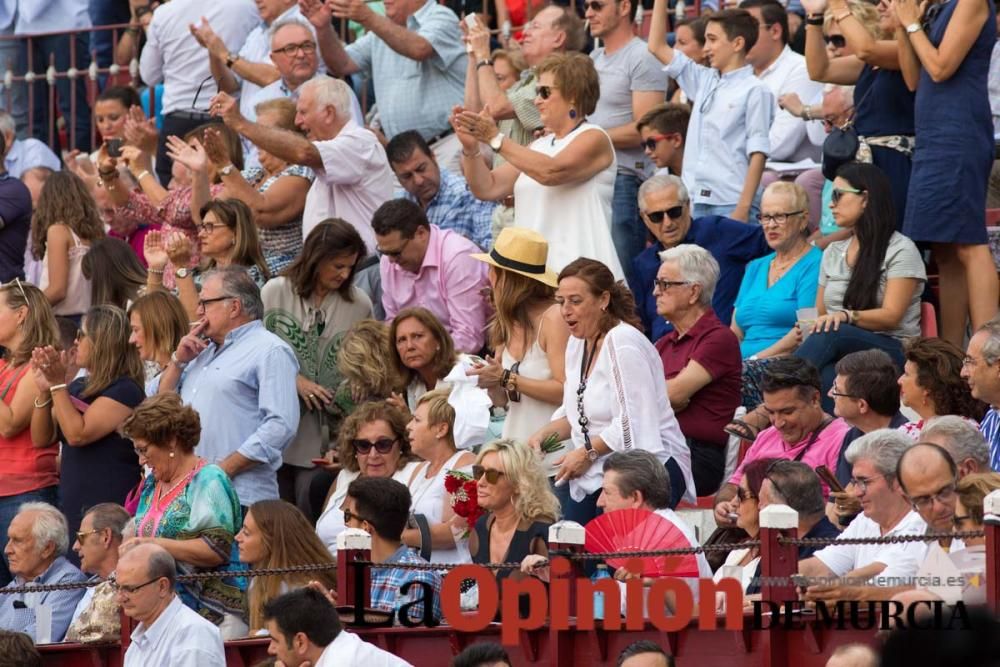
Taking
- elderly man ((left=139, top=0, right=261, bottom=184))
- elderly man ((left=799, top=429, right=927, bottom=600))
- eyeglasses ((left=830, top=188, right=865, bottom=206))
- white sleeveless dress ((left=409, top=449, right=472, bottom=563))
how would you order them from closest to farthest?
1. elderly man ((left=799, top=429, right=927, bottom=600))
2. white sleeveless dress ((left=409, top=449, right=472, bottom=563))
3. eyeglasses ((left=830, top=188, right=865, bottom=206))
4. elderly man ((left=139, top=0, right=261, bottom=184))

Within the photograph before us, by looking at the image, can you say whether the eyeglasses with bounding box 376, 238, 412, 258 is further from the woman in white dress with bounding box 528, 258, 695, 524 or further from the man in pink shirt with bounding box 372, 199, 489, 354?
the woman in white dress with bounding box 528, 258, 695, 524

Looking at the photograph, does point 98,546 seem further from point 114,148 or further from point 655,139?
point 114,148

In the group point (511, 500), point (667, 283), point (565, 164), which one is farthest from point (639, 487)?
point (565, 164)

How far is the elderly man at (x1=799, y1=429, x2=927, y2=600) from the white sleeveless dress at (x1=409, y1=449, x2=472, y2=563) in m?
1.90

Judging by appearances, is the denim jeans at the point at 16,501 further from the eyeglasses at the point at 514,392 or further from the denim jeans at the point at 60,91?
the denim jeans at the point at 60,91

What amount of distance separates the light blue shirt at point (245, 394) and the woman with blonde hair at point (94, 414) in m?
0.36

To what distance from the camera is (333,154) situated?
10.7m

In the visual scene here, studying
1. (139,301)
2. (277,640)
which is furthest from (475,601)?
(139,301)

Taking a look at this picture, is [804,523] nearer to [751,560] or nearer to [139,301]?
[751,560]

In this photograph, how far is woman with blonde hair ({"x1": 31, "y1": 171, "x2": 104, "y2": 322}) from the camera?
11.3 metres

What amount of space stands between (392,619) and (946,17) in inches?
174

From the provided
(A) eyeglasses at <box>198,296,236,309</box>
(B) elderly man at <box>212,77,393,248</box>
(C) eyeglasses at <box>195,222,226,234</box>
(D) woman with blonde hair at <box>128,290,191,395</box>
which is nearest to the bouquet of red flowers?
(A) eyeglasses at <box>198,296,236,309</box>

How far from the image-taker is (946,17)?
9.21 meters

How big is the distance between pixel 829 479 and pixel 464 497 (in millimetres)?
1466
